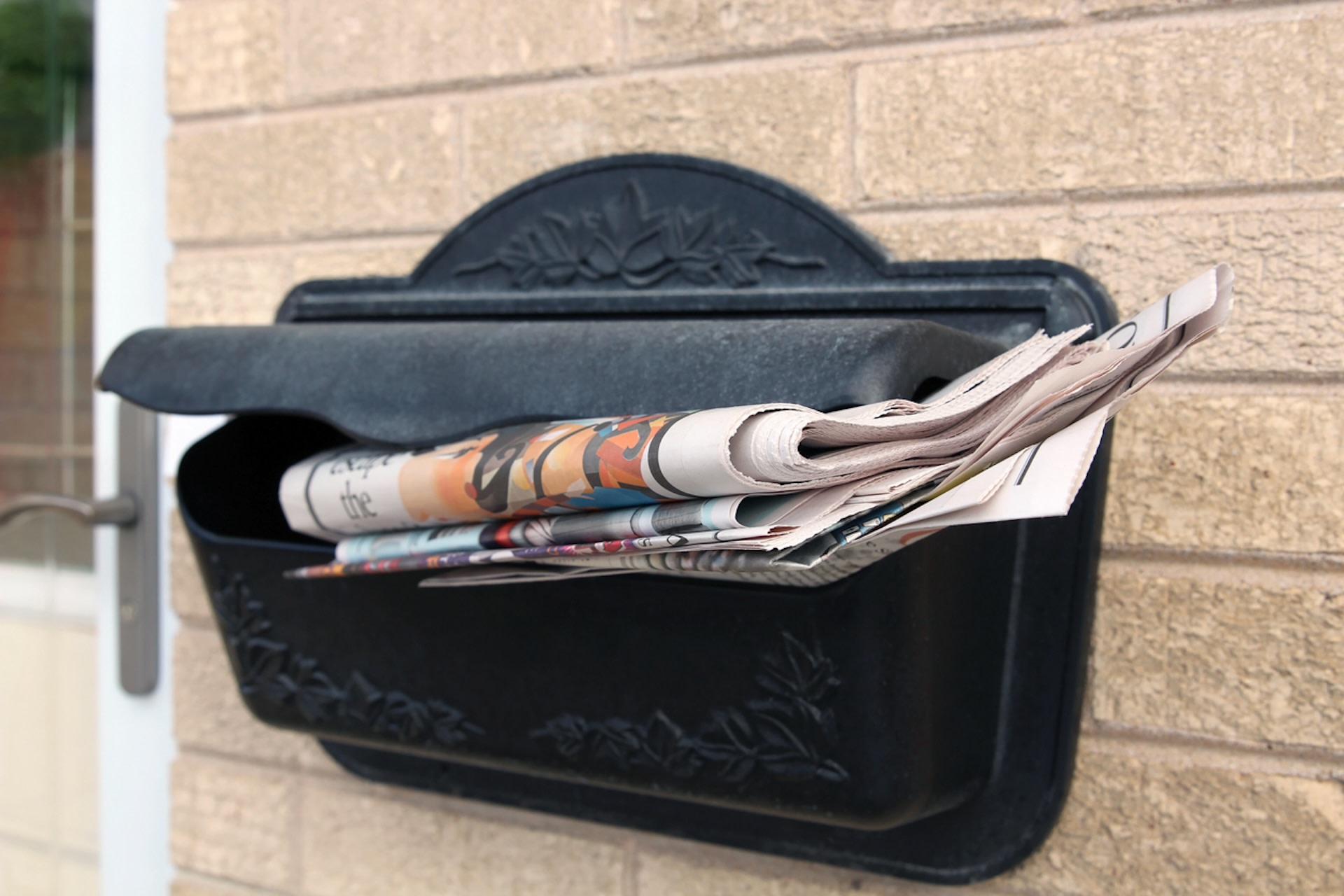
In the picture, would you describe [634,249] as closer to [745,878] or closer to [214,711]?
[745,878]

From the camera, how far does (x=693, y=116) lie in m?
Answer: 0.80

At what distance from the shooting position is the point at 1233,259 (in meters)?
0.65

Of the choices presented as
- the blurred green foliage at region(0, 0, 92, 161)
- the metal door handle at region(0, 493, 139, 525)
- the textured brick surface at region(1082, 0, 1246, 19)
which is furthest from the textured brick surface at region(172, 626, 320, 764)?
the textured brick surface at region(1082, 0, 1246, 19)

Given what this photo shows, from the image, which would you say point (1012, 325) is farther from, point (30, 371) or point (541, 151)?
point (30, 371)

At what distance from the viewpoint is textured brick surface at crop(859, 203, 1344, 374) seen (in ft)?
2.07

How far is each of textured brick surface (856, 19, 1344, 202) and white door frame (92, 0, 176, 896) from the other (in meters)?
0.67

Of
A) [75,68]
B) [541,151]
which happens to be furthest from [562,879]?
[75,68]

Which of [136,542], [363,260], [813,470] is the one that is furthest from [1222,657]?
[136,542]

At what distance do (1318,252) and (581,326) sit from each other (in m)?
0.42

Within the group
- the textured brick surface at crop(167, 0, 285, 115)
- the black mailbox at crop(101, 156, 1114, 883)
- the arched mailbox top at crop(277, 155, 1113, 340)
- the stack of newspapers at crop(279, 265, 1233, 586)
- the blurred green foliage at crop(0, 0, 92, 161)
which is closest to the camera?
the stack of newspapers at crop(279, 265, 1233, 586)

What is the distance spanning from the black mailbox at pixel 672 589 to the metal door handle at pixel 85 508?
0.30 meters

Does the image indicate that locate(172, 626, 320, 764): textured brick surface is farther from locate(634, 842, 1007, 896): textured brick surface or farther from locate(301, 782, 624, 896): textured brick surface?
locate(634, 842, 1007, 896): textured brick surface

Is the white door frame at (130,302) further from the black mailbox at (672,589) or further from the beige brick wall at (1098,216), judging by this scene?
the black mailbox at (672,589)

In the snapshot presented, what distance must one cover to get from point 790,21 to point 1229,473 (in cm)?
41
